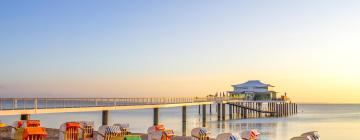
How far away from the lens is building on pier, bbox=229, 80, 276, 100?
7388cm

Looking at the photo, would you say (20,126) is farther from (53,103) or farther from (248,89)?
(248,89)

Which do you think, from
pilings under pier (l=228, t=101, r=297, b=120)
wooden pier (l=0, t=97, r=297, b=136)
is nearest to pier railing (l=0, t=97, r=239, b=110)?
wooden pier (l=0, t=97, r=297, b=136)

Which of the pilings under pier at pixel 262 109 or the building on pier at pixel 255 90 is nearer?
the pilings under pier at pixel 262 109

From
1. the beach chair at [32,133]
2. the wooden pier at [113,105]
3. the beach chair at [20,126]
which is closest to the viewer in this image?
the beach chair at [32,133]

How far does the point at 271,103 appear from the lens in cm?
7338

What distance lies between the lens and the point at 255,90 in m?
76.4

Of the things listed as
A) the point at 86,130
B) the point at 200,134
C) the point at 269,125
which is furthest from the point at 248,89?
the point at 200,134

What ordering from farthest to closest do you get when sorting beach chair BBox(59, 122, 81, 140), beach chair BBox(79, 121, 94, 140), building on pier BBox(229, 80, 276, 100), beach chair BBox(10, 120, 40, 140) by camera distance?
1. building on pier BBox(229, 80, 276, 100)
2. beach chair BBox(79, 121, 94, 140)
3. beach chair BBox(59, 122, 81, 140)
4. beach chair BBox(10, 120, 40, 140)

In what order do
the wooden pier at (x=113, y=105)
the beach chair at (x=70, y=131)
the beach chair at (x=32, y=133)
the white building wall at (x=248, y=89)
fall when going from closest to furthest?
the beach chair at (x=32, y=133), the beach chair at (x=70, y=131), the wooden pier at (x=113, y=105), the white building wall at (x=248, y=89)

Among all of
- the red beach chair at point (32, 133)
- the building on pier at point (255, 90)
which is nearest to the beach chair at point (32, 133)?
the red beach chair at point (32, 133)

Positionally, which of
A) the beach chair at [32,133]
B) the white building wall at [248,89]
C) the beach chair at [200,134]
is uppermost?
the white building wall at [248,89]

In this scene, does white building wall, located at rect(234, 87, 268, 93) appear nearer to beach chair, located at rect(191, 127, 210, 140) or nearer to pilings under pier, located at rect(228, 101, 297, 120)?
pilings under pier, located at rect(228, 101, 297, 120)

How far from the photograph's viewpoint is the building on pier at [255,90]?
73875 mm

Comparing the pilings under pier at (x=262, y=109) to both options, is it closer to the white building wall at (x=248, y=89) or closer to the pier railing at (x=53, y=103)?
the white building wall at (x=248, y=89)
